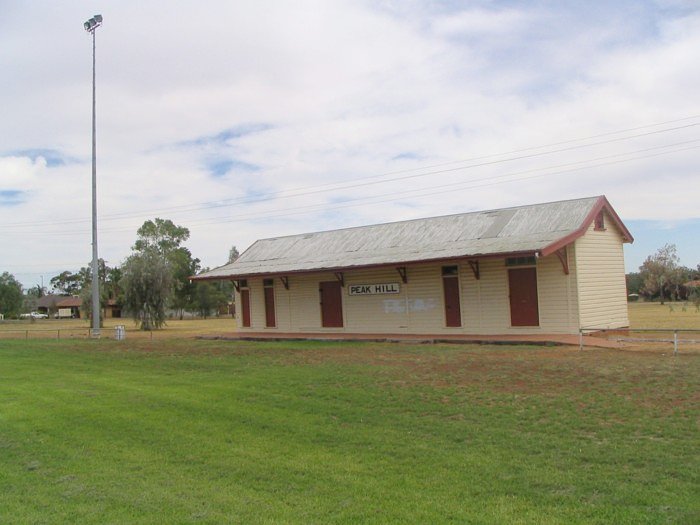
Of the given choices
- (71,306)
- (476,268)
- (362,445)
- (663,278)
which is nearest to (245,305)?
(476,268)

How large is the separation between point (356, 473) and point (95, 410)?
494 centimetres

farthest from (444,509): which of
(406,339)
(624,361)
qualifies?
(406,339)

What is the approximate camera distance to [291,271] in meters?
23.9

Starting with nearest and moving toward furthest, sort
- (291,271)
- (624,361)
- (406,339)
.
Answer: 1. (624,361)
2. (406,339)
3. (291,271)

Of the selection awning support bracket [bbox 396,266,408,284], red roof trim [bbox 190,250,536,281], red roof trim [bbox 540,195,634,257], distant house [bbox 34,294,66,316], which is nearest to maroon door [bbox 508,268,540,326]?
red roof trim [bbox 190,250,536,281]

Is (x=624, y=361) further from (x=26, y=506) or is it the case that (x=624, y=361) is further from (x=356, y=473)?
(x=26, y=506)

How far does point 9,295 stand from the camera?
67.1 metres

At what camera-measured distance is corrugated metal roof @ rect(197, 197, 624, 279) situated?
19.7 m

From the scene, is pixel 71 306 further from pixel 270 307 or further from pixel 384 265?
pixel 384 265

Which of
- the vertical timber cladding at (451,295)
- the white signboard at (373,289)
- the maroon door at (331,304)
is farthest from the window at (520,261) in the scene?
the maroon door at (331,304)

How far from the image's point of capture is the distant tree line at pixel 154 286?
38500 millimetres

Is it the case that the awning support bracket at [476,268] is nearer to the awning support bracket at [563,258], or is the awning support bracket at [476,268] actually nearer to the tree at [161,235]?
the awning support bracket at [563,258]

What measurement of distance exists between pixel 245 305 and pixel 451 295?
10340 millimetres

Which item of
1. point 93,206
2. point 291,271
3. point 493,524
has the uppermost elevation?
point 93,206
